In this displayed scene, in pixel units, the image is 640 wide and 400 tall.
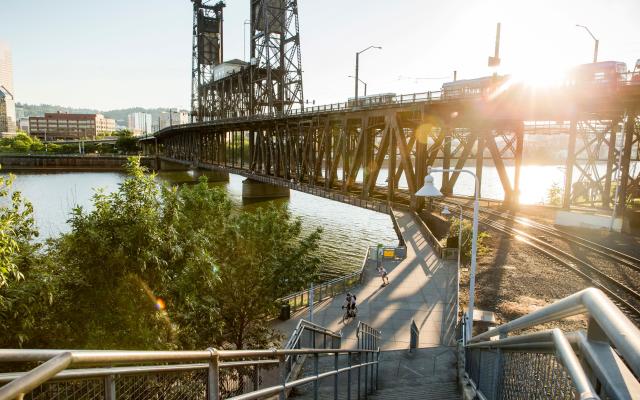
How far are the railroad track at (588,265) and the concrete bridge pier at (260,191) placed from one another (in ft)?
133

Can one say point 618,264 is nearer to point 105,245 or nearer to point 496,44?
point 496,44

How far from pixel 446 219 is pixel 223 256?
2069 cm

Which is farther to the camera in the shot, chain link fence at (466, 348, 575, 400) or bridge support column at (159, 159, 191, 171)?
bridge support column at (159, 159, 191, 171)

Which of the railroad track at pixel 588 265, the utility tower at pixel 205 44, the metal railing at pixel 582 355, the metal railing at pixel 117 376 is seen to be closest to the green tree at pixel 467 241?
the railroad track at pixel 588 265

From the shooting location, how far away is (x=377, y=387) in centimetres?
1249

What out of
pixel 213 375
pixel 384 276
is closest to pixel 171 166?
pixel 384 276

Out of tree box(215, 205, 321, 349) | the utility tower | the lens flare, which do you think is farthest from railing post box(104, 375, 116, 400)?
the utility tower

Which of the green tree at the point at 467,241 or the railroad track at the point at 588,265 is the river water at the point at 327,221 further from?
the railroad track at the point at 588,265

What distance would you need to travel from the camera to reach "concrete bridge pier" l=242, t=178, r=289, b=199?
70.7 metres

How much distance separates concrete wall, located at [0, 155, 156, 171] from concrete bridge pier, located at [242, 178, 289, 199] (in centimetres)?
6805

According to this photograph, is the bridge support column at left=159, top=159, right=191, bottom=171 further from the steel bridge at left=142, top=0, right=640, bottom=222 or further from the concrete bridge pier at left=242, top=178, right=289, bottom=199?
the concrete bridge pier at left=242, top=178, right=289, bottom=199

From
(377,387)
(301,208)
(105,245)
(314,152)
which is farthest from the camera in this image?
(301,208)

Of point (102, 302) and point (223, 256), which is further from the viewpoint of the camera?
point (223, 256)

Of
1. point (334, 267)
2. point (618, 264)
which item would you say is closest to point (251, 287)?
point (334, 267)
